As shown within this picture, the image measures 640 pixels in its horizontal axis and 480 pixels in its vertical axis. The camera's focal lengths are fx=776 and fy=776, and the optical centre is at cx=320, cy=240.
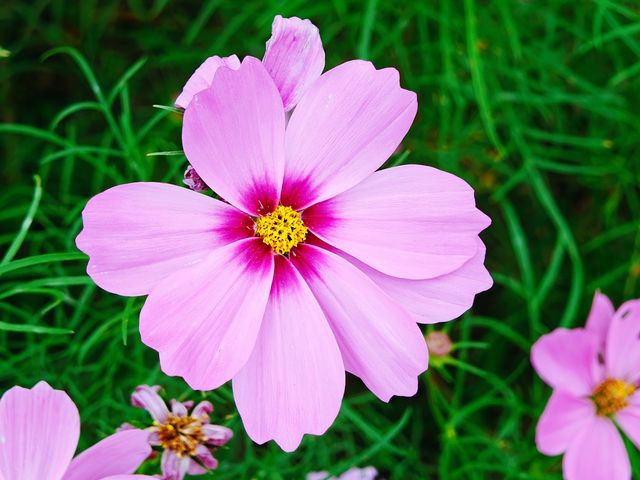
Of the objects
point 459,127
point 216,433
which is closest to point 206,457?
point 216,433

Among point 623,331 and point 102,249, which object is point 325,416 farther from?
point 623,331

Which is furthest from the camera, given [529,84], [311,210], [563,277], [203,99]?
[563,277]

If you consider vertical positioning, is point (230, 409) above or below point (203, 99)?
below

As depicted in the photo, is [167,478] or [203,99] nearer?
[203,99]

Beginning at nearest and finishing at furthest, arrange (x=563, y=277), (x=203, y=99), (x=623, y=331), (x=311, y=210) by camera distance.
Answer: (x=203, y=99) → (x=311, y=210) → (x=623, y=331) → (x=563, y=277)

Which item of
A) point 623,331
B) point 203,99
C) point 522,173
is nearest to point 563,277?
point 522,173

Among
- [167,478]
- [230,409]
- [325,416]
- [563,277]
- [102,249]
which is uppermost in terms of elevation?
[102,249]

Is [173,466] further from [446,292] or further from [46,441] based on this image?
[446,292]

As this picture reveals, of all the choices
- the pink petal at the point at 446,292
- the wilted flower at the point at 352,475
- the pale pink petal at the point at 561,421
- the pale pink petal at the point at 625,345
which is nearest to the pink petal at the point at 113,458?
the pink petal at the point at 446,292
